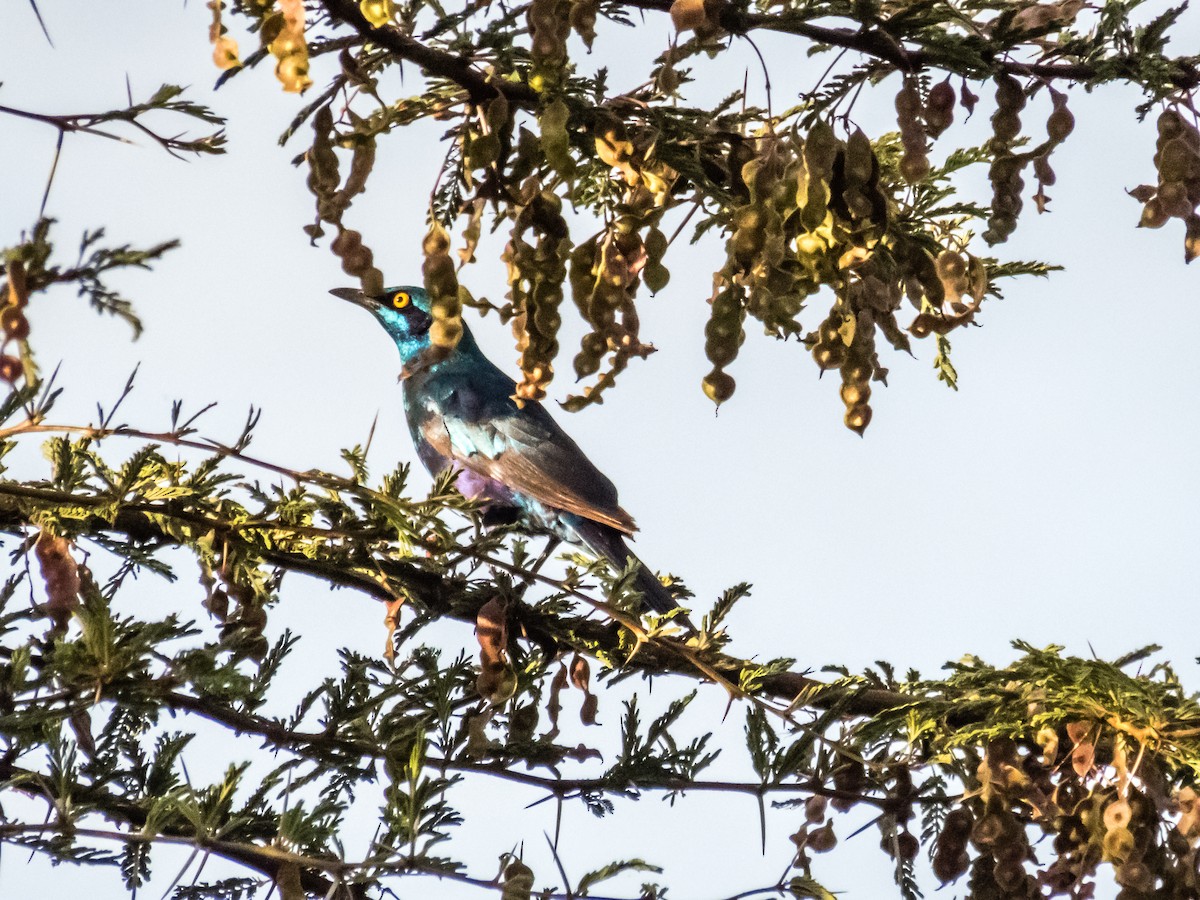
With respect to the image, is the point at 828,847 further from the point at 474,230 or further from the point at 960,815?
the point at 474,230

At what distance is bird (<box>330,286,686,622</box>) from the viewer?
6.14 metres

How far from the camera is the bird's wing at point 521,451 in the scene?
6.16 metres

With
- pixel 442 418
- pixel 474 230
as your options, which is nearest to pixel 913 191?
pixel 474 230

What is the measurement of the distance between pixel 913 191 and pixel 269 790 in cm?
204

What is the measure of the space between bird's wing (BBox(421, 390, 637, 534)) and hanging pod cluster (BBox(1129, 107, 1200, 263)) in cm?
325

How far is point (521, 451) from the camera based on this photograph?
6.54 meters

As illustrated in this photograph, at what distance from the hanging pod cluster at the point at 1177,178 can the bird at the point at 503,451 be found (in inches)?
123

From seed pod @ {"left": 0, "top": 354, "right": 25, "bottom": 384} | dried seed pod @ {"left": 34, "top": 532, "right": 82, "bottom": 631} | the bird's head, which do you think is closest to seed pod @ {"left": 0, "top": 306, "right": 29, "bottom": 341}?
seed pod @ {"left": 0, "top": 354, "right": 25, "bottom": 384}

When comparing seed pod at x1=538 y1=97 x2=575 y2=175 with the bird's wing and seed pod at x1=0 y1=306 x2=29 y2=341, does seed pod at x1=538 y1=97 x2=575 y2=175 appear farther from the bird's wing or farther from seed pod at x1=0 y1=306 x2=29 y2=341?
the bird's wing

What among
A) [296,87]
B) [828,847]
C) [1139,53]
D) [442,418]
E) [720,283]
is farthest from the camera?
[442,418]

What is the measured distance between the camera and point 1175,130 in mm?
2764

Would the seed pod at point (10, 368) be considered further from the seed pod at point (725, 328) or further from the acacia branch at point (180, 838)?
the seed pod at point (725, 328)

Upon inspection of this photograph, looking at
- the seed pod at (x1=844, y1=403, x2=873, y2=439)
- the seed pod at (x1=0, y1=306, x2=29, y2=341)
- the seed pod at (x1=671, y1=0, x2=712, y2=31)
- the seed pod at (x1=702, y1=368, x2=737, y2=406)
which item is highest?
the seed pod at (x1=671, y1=0, x2=712, y2=31)

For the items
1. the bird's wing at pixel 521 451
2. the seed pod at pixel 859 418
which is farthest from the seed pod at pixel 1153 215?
the bird's wing at pixel 521 451
